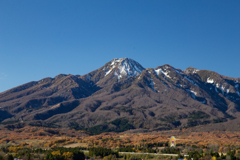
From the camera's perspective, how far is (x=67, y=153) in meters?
74.9

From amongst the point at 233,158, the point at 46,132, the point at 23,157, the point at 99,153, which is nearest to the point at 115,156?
the point at 99,153

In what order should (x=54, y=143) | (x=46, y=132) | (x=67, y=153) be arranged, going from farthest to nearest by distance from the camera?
1. (x=46, y=132)
2. (x=54, y=143)
3. (x=67, y=153)

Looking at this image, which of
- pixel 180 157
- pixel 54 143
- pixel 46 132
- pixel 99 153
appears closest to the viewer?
pixel 180 157

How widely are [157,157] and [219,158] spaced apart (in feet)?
60.3

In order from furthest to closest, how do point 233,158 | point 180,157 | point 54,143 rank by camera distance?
point 54,143 < point 180,157 < point 233,158

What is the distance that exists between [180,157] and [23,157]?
4001cm

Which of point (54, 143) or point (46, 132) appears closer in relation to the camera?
point (54, 143)

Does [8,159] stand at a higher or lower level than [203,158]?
higher

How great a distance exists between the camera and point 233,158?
211 feet

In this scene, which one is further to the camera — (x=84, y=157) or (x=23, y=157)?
(x=84, y=157)

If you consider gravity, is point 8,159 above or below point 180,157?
above

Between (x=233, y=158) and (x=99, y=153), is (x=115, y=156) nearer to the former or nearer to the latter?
(x=99, y=153)

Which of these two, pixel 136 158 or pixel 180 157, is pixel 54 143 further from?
pixel 180 157

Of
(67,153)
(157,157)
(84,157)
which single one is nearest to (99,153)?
(84,157)
